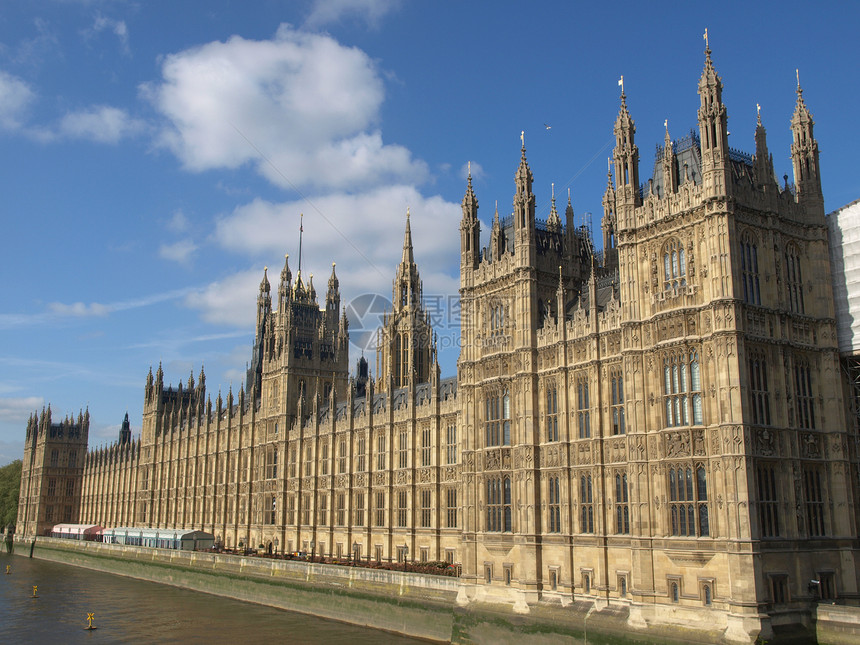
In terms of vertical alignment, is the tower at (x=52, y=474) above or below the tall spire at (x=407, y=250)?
below

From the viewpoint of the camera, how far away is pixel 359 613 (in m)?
59.7

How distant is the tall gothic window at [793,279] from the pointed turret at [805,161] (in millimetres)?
2913

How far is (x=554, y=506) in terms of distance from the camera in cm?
4688

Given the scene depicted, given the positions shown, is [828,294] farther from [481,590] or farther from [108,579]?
[108,579]

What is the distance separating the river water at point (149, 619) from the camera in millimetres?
56469

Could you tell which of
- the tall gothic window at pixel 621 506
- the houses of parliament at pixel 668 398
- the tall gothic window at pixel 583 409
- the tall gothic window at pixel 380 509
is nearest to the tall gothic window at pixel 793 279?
the houses of parliament at pixel 668 398

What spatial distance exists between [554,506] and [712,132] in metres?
22.0

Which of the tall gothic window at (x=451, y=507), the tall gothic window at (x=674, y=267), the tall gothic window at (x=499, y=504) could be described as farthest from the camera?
the tall gothic window at (x=451, y=507)

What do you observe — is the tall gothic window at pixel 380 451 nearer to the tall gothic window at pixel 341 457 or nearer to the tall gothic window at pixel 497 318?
the tall gothic window at pixel 341 457

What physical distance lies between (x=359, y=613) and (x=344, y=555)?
22961mm

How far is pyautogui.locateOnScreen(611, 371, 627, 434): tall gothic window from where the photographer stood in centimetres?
4353

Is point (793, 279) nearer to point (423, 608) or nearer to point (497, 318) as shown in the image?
point (497, 318)

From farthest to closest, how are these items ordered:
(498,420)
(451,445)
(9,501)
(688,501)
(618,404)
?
(9,501), (451,445), (498,420), (618,404), (688,501)

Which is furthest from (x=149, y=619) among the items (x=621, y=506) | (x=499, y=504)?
(x=621, y=506)
